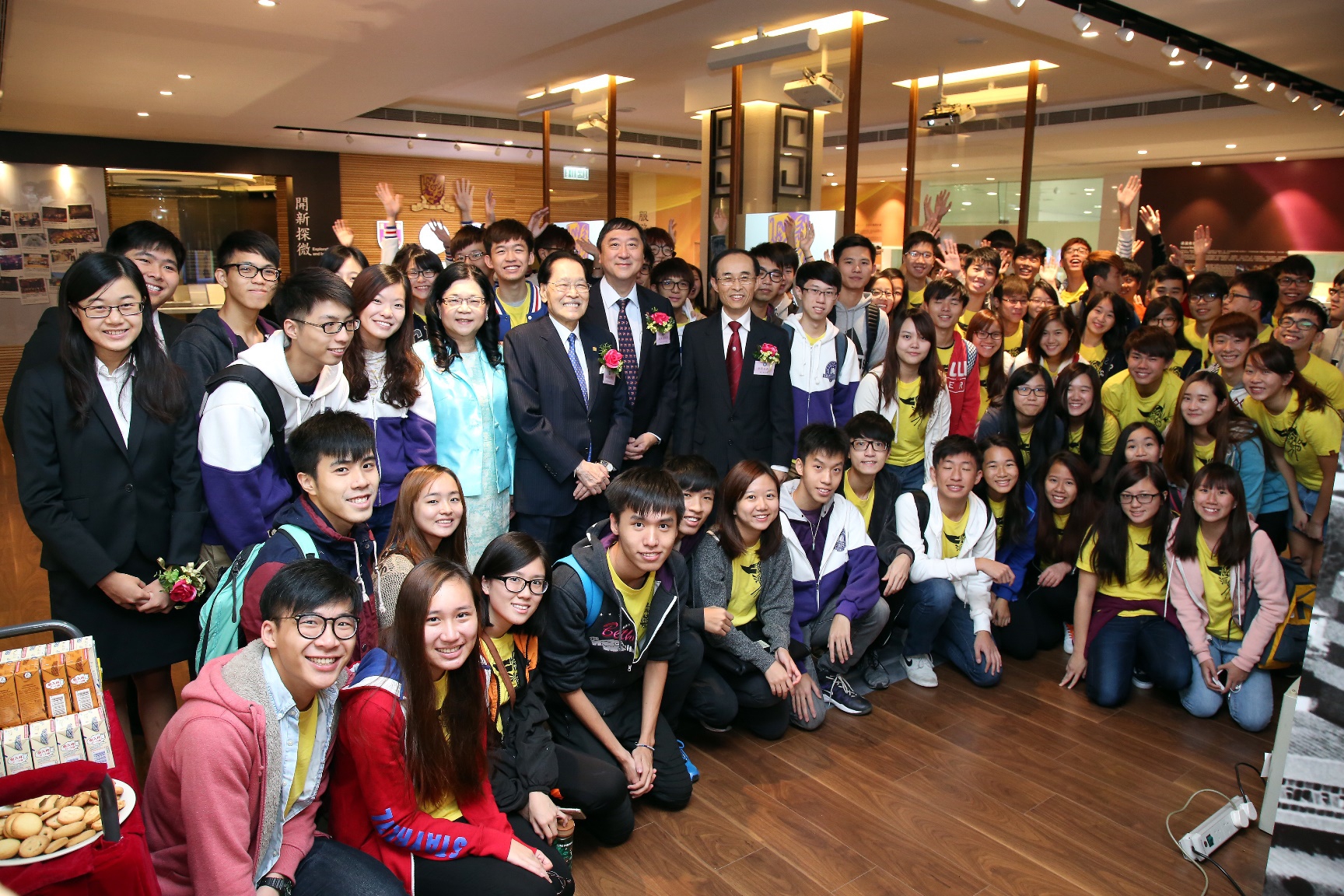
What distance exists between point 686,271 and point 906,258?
56.6 inches

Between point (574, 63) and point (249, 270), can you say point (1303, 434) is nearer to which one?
point (249, 270)

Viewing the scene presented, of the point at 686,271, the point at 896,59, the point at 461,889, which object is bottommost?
the point at 461,889

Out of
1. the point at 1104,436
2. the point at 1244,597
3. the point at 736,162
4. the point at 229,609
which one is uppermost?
the point at 736,162

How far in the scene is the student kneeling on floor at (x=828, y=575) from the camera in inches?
129

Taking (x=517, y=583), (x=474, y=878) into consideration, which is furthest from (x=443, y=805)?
(x=517, y=583)

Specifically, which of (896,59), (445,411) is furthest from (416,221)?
(445,411)

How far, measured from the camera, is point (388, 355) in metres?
2.89

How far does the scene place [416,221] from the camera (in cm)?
1303

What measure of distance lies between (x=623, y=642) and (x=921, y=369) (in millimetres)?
2073

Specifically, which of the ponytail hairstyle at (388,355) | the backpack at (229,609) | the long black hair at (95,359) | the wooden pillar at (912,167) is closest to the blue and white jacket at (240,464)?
the long black hair at (95,359)

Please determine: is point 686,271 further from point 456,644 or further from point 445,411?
point 456,644

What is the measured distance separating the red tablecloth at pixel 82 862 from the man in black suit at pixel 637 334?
7.95 ft

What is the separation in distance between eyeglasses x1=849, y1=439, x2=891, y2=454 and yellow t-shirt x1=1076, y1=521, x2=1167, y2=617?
3.21ft

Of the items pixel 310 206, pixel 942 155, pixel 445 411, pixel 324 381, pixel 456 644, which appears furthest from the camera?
pixel 310 206
